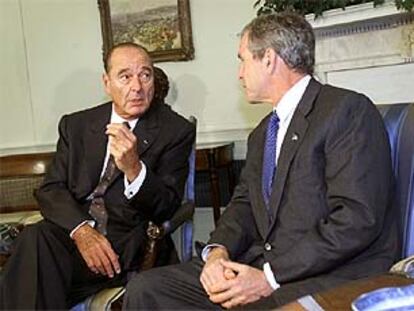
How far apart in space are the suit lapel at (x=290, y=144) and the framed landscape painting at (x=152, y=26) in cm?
225

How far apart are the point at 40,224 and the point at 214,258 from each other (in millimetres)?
729

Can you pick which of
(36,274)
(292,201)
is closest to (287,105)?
(292,201)

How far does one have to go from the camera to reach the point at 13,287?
220 cm

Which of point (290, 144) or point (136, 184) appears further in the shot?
point (136, 184)

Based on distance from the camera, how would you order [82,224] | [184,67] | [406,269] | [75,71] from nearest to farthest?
1. [406,269]
2. [82,224]
3. [184,67]
4. [75,71]

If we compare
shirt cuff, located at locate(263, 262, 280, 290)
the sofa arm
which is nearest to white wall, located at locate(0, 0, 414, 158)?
shirt cuff, located at locate(263, 262, 280, 290)

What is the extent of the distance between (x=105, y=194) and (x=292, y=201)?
34.7 inches

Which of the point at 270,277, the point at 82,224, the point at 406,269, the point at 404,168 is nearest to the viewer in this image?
the point at 406,269

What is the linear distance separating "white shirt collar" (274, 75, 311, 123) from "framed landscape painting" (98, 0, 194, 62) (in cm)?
216

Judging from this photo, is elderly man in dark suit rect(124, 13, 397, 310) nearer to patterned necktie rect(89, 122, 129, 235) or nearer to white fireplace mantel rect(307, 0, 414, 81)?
patterned necktie rect(89, 122, 129, 235)

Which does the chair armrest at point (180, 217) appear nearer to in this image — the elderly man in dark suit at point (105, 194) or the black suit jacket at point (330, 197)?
the elderly man in dark suit at point (105, 194)

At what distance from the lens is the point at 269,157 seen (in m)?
2.04

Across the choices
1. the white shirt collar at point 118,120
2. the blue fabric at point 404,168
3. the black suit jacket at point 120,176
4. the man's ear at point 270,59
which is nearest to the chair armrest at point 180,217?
the black suit jacket at point 120,176

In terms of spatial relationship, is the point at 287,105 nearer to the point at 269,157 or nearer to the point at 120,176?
the point at 269,157
